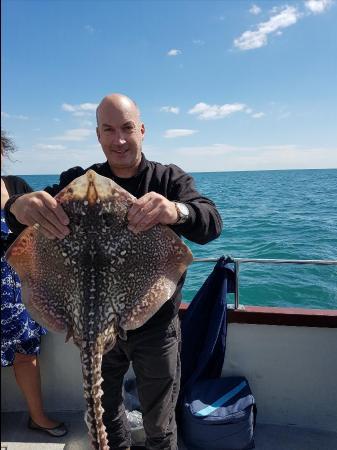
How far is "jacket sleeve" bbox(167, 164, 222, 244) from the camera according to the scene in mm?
1937

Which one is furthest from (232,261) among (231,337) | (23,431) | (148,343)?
(23,431)

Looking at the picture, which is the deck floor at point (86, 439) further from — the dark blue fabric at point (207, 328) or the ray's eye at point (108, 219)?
the ray's eye at point (108, 219)

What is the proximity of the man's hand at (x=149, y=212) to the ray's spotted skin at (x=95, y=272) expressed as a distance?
0.04 meters

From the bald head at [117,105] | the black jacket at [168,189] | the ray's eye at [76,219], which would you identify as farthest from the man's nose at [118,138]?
the ray's eye at [76,219]

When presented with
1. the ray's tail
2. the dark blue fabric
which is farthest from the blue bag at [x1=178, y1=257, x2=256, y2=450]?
the ray's tail

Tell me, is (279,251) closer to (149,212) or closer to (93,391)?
(149,212)

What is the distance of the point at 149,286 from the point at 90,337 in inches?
13.7

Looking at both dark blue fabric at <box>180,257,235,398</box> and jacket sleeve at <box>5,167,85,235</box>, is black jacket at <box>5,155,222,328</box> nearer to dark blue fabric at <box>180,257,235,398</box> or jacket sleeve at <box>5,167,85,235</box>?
jacket sleeve at <box>5,167,85,235</box>

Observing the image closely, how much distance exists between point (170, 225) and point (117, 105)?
72 centimetres

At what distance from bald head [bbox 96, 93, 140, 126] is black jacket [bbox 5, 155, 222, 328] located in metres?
0.32

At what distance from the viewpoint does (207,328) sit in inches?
128

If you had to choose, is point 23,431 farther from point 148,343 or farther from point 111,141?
point 111,141

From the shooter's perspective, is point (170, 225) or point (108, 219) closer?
point (108, 219)

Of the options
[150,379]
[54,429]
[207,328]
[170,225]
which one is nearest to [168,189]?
[170,225]
